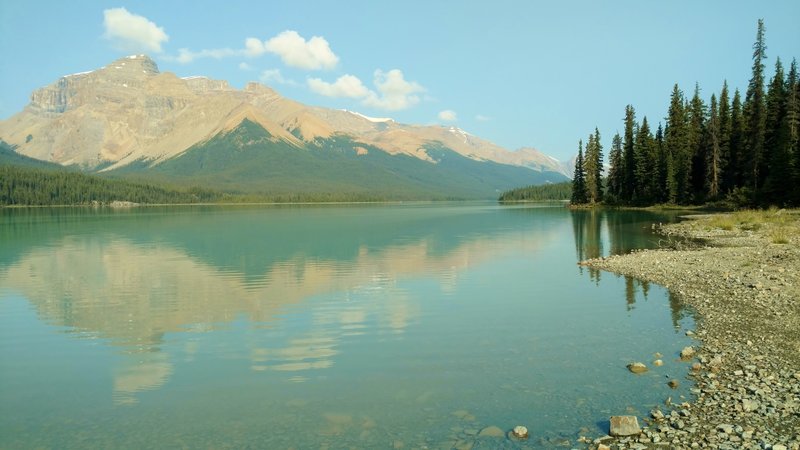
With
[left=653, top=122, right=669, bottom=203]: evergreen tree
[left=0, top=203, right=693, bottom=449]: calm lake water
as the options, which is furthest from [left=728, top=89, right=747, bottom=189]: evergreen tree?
[left=0, top=203, right=693, bottom=449]: calm lake water

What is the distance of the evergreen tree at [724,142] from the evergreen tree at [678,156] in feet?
23.0

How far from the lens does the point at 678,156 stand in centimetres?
10850

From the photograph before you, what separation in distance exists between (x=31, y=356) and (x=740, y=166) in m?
102

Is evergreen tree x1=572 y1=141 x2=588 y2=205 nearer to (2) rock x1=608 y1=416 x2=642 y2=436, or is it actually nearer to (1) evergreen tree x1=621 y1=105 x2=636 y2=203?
(1) evergreen tree x1=621 y1=105 x2=636 y2=203

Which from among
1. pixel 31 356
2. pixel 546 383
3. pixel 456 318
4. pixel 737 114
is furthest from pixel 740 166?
pixel 31 356

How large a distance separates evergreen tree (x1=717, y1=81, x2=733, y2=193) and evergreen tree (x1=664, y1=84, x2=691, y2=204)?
702cm

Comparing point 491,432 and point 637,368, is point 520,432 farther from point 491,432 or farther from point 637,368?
point 637,368

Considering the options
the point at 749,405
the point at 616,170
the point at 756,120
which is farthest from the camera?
the point at 616,170

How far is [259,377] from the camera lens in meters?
17.5

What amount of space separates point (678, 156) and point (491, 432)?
110589 mm

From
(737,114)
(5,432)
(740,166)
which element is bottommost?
(5,432)

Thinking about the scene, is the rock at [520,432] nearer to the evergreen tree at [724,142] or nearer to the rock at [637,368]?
the rock at [637,368]

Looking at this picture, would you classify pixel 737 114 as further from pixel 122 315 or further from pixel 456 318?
pixel 122 315

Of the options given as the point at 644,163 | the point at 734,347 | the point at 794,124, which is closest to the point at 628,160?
the point at 644,163
